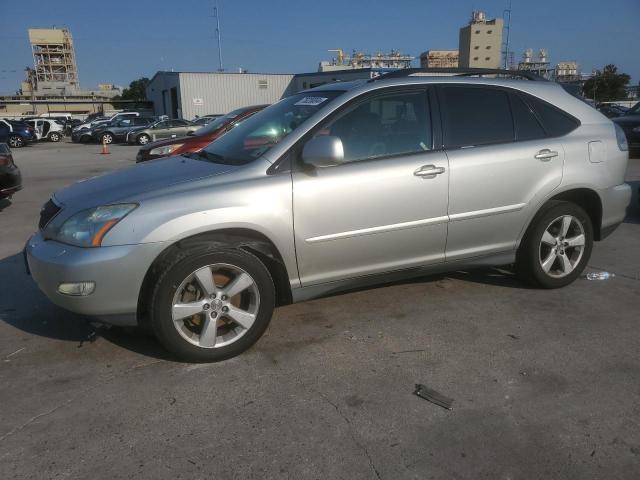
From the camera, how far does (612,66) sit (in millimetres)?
71875

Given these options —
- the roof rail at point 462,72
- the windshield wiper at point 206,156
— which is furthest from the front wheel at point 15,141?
the roof rail at point 462,72

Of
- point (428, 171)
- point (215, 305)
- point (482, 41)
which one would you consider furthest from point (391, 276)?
point (482, 41)

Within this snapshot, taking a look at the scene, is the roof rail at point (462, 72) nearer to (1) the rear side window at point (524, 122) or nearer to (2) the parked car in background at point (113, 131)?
(1) the rear side window at point (524, 122)

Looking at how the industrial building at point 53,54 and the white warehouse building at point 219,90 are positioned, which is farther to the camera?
the industrial building at point 53,54

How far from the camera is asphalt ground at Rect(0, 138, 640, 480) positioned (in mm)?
2326

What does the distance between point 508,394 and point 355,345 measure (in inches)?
39.5

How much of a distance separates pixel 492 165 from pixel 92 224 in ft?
9.04

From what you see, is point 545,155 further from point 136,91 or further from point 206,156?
point 136,91

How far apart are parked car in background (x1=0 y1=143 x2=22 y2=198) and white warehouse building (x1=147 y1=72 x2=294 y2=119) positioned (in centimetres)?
3387

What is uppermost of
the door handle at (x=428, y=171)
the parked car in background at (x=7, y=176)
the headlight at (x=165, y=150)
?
the door handle at (x=428, y=171)

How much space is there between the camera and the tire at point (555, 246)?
13.5 feet

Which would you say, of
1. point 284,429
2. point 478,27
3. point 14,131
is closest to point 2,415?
point 284,429

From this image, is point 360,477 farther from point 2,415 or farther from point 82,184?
point 82,184

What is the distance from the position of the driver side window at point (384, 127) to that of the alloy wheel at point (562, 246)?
4.47ft
